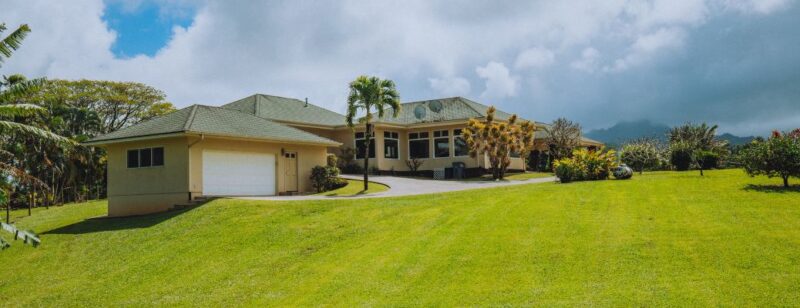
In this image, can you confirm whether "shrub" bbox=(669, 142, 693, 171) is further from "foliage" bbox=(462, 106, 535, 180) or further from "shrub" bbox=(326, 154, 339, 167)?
"shrub" bbox=(326, 154, 339, 167)

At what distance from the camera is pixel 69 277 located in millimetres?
17016

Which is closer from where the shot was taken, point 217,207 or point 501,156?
point 217,207

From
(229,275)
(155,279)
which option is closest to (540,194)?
(229,275)

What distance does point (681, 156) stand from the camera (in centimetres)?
3212

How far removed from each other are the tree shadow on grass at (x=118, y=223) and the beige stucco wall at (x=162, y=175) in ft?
3.01

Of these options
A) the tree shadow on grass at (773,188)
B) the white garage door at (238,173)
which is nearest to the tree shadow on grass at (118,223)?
the white garage door at (238,173)

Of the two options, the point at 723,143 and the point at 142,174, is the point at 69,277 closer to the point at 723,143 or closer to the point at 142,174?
the point at 142,174

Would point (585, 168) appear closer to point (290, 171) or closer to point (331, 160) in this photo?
point (290, 171)

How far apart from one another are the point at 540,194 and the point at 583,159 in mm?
6809

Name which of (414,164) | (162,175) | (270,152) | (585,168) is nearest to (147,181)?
(162,175)

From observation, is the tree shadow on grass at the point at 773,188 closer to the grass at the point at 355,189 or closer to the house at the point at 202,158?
the grass at the point at 355,189

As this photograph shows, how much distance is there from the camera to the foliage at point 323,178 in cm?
3036

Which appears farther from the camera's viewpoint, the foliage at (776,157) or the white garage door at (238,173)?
the white garage door at (238,173)

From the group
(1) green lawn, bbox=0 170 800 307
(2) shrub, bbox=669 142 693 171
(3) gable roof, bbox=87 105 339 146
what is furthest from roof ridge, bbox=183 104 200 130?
(2) shrub, bbox=669 142 693 171
